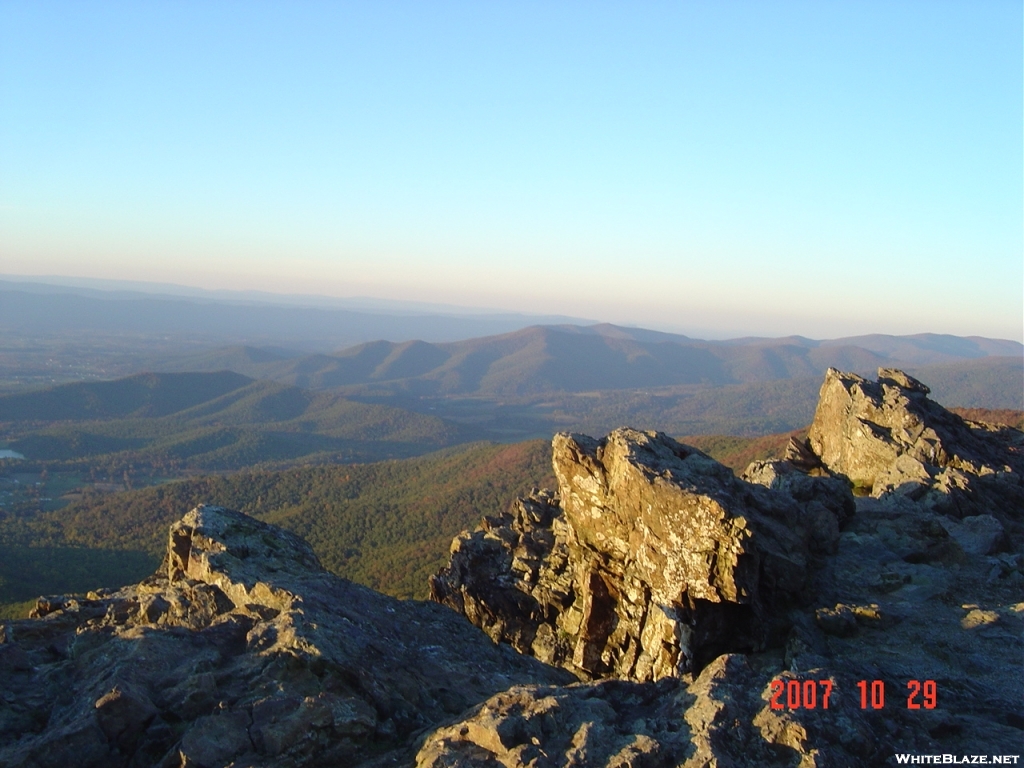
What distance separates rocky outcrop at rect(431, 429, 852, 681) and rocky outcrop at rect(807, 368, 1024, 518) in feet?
14.2

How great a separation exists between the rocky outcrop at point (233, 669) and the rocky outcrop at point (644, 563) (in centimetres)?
269

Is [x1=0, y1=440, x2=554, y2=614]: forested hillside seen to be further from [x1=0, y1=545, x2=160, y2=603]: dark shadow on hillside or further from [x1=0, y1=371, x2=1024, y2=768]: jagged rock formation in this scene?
[x1=0, y1=371, x2=1024, y2=768]: jagged rock formation

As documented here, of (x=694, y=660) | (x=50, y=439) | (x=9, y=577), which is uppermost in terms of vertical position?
(x=694, y=660)

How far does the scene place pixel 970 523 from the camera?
21.2 m

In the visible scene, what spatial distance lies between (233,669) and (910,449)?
2558cm

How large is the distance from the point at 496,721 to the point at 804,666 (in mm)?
6121

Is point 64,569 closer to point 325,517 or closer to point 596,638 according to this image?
point 325,517

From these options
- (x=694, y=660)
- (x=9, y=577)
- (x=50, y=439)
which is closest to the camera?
(x=694, y=660)

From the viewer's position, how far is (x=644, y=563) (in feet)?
56.8

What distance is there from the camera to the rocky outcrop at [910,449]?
78.6 feet

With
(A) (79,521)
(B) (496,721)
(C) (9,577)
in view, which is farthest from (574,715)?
(A) (79,521)

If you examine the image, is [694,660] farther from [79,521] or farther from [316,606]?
[79,521]
